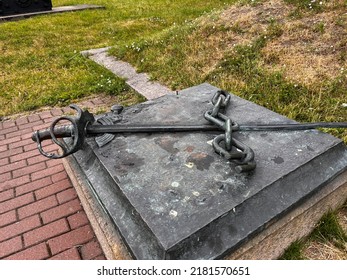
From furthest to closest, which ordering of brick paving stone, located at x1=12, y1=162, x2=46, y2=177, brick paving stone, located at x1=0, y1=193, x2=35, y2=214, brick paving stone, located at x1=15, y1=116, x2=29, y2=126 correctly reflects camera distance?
brick paving stone, located at x1=15, y1=116, x2=29, y2=126
brick paving stone, located at x1=12, y1=162, x2=46, y2=177
brick paving stone, located at x1=0, y1=193, x2=35, y2=214

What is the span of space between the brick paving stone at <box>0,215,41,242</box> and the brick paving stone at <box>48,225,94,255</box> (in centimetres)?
22

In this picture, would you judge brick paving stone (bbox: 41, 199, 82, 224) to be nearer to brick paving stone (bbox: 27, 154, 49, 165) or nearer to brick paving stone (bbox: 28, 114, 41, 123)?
brick paving stone (bbox: 27, 154, 49, 165)

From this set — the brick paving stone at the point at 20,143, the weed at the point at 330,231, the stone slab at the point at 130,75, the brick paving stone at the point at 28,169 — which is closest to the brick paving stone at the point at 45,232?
the brick paving stone at the point at 28,169

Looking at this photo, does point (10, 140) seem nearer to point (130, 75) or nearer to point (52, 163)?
point (52, 163)

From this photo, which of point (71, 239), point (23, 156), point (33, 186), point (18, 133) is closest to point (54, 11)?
point (18, 133)

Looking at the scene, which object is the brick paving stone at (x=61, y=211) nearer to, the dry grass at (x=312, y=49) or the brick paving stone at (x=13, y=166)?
the brick paving stone at (x=13, y=166)

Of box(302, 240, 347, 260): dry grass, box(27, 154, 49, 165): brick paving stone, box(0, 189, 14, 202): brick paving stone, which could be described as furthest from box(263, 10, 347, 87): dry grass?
box(0, 189, 14, 202): brick paving stone

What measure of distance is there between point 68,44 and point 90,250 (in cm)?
575

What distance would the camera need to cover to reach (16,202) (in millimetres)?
2387

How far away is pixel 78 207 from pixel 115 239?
2.50 feet

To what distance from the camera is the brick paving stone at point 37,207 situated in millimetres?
2279

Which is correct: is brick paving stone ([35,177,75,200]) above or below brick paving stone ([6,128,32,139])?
above

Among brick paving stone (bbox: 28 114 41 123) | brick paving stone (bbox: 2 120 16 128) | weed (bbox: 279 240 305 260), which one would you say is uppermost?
weed (bbox: 279 240 305 260)

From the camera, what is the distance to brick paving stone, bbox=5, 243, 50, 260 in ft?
6.41
